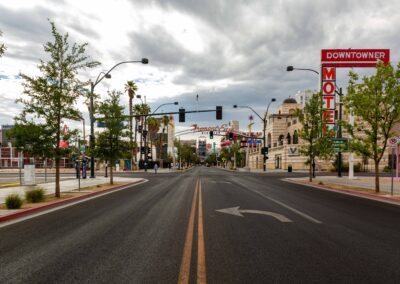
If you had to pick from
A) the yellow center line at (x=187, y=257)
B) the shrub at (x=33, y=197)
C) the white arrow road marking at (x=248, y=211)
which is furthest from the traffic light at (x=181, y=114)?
the yellow center line at (x=187, y=257)

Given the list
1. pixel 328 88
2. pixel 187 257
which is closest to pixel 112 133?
pixel 187 257

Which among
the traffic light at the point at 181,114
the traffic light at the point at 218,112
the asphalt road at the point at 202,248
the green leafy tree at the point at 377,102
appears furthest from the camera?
the traffic light at the point at 218,112

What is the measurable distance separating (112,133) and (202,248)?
62.9 ft

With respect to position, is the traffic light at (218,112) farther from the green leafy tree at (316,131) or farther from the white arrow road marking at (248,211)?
the white arrow road marking at (248,211)

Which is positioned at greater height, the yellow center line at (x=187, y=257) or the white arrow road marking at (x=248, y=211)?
the yellow center line at (x=187, y=257)

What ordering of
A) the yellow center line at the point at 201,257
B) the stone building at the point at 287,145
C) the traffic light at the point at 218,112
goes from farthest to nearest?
→ the stone building at the point at 287,145 < the traffic light at the point at 218,112 < the yellow center line at the point at 201,257

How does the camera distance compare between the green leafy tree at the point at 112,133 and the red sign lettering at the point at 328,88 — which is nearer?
the green leafy tree at the point at 112,133

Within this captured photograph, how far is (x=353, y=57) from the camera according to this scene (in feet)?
116

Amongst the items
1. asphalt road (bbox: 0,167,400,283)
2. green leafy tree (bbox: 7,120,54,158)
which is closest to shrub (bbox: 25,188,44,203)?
green leafy tree (bbox: 7,120,54,158)

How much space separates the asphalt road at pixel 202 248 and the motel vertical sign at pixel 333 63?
2701cm

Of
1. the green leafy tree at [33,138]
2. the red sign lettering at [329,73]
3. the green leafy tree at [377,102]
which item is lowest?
the green leafy tree at [33,138]

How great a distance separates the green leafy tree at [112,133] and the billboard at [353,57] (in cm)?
2310

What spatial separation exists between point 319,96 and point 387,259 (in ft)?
91.2

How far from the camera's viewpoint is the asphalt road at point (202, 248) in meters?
4.62
